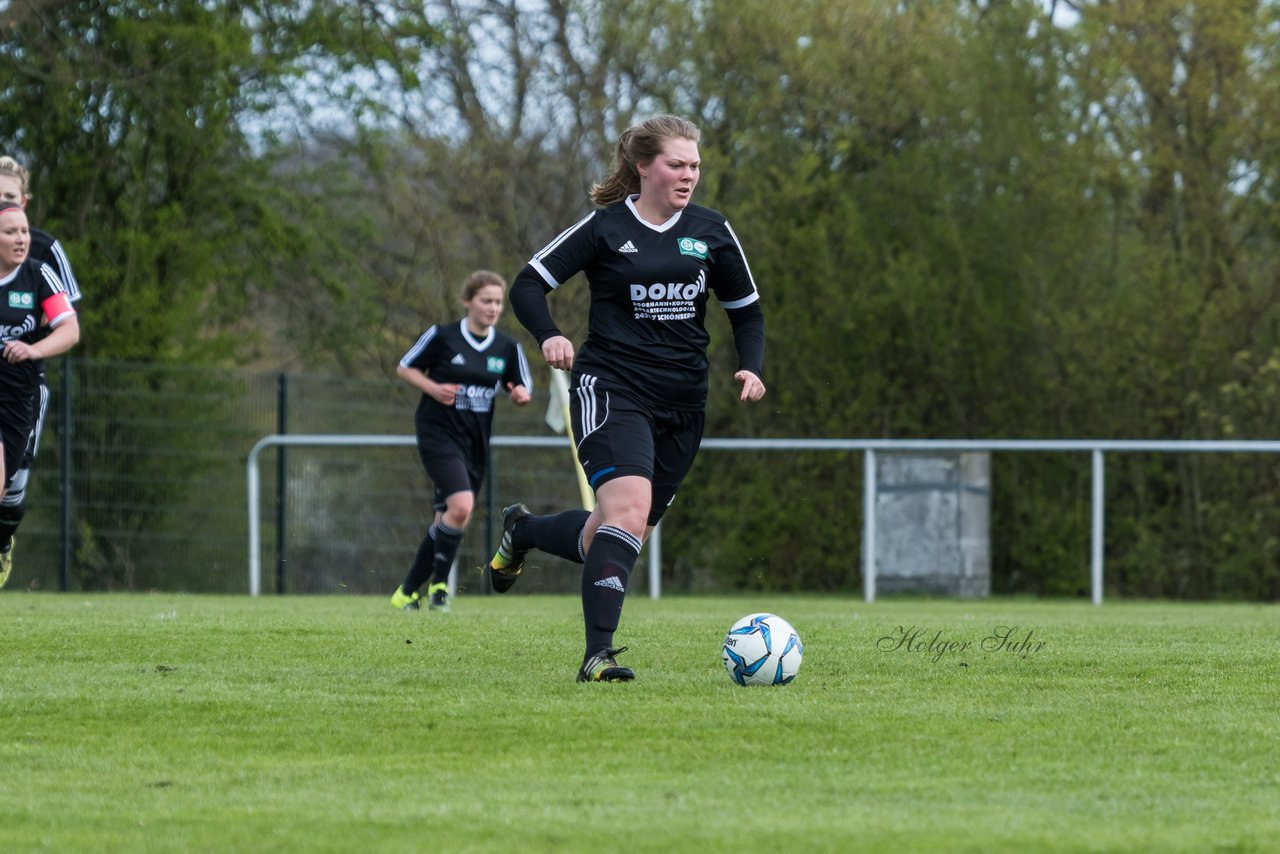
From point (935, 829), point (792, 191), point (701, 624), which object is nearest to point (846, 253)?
point (792, 191)

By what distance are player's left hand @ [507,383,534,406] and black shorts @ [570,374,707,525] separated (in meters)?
4.55

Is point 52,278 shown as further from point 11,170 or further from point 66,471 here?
point 66,471

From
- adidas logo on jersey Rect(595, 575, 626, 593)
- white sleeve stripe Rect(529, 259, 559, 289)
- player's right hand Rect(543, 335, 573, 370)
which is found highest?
white sleeve stripe Rect(529, 259, 559, 289)

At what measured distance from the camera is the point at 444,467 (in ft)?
35.8

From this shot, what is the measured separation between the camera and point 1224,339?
694 inches

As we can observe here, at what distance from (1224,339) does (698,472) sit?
549 cm

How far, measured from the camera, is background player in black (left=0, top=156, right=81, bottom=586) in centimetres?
884

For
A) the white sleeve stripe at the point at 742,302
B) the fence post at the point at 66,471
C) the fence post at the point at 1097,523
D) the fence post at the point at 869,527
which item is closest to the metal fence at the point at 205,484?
the fence post at the point at 66,471

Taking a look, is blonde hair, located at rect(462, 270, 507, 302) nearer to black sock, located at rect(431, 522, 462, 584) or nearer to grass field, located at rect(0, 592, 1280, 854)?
black sock, located at rect(431, 522, 462, 584)

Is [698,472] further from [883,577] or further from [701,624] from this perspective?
[701,624]

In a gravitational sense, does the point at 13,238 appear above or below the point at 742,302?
above

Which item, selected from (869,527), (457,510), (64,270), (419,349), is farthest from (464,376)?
(869,527)

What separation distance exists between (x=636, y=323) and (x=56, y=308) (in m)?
3.98

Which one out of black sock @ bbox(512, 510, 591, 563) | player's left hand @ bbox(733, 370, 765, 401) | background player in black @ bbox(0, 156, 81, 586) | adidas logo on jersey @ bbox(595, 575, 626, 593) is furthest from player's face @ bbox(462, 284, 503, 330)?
adidas logo on jersey @ bbox(595, 575, 626, 593)
